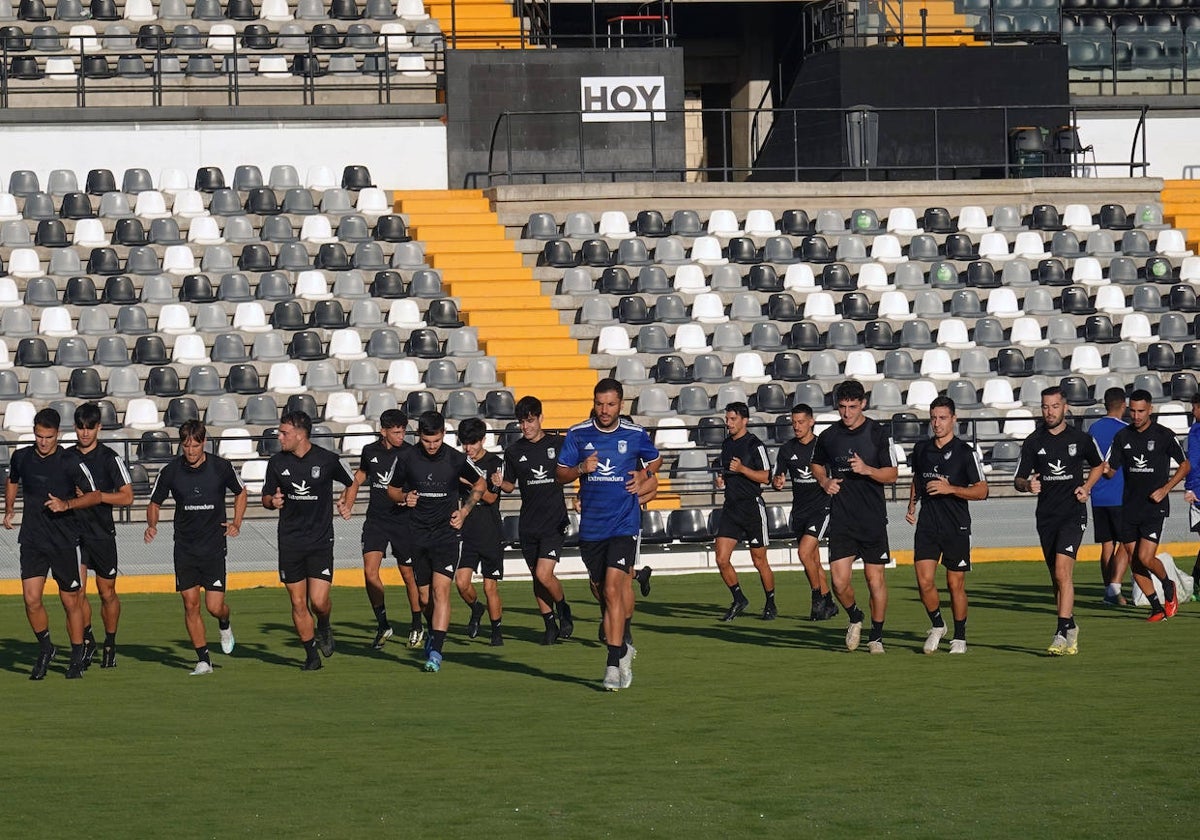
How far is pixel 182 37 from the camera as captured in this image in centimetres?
3259

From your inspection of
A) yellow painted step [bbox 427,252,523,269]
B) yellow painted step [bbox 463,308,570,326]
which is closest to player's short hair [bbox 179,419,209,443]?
yellow painted step [bbox 463,308,570,326]

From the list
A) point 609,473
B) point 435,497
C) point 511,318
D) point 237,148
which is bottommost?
point 435,497

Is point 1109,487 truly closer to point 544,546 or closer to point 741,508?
point 741,508

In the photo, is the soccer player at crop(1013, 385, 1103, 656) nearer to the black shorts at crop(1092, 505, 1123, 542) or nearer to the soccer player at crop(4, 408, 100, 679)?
the black shorts at crop(1092, 505, 1123, 542)

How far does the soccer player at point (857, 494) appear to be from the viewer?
49.1 ft

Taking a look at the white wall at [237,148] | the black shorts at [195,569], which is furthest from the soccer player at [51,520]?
the white wall at [237,148]

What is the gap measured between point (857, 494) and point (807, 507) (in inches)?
109

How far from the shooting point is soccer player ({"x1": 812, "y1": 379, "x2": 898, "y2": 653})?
14953 mm

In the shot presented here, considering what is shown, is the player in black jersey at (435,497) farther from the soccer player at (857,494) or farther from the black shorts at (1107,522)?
the black shorts at (1107,522)

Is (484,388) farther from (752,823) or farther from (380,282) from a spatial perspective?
(752,823)

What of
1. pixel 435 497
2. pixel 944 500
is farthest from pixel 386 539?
pixel 944 500

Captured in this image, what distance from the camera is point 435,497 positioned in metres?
15.0

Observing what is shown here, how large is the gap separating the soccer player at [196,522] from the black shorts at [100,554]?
371 mm

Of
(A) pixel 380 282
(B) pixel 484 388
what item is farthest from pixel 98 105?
(B) pixel 484 388
